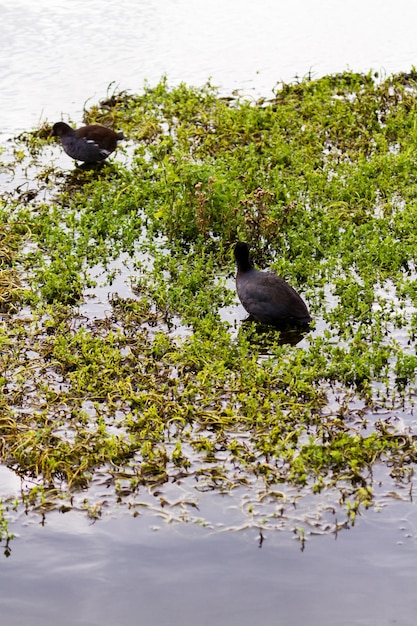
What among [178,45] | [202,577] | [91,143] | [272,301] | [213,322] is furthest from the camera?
[178,45]

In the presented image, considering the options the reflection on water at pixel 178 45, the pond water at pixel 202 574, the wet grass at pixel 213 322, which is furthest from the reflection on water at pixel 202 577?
the reflection on water at pixel 178 45

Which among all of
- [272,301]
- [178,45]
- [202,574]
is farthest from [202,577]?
[178,45]

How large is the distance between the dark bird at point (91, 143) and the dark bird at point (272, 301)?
490 centimetres

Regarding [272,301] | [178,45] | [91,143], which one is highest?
[178,45]

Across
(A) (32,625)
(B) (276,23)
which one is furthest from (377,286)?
(B) (276,23)

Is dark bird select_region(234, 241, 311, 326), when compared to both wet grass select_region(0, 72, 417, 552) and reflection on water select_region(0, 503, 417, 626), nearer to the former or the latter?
wet grass select_region(0, 72, 417, 552)

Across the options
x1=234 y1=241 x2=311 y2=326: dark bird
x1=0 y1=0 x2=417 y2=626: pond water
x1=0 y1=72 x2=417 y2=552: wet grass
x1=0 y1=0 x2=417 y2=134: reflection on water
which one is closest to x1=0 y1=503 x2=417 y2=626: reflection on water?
x1=0 y1=0 x2=417 y2=626: pond water

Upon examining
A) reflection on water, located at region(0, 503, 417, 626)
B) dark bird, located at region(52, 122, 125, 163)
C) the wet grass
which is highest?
dark bird, located at region(52, 122, 125, 163)

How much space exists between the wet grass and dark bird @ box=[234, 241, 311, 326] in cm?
20

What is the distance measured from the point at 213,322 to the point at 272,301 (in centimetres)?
63

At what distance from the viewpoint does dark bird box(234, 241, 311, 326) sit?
9188 mm

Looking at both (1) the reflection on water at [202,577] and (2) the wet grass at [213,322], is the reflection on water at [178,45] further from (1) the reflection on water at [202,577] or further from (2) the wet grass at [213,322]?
(1) the reflection on water at [202,577]

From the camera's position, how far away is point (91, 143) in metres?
13.6

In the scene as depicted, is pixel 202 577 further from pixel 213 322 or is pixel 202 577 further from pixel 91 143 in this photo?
pixel 91 143
